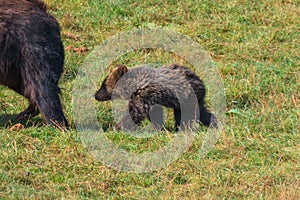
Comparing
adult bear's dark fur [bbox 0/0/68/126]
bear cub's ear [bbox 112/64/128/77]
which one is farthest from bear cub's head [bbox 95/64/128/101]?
adult bear's dark fur [bbox 0/0/68/126]

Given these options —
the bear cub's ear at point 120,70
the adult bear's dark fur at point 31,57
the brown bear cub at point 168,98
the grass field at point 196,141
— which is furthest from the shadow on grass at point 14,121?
the bear cub's ear at point 120,70

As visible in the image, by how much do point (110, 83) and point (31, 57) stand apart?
1.35 metres

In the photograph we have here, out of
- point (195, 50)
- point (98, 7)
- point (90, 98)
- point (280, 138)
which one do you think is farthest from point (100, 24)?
point (280, 138)

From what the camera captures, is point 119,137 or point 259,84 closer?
point 119,137

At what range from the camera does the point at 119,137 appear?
799 cm

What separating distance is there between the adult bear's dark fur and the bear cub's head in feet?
3.19

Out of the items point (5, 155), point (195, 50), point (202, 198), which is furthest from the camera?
point (195, 50)

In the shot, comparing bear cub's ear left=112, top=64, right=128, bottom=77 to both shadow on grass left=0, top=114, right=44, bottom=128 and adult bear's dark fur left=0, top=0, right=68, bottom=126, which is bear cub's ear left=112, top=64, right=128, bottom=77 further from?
shadow on grass left=0, top=114, right=44, bottom=128

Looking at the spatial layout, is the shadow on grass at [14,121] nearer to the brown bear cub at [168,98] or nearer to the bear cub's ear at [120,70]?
the brown bear cub at [168,98]

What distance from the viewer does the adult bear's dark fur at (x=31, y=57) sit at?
8258 mm

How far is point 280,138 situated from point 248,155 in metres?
0.73

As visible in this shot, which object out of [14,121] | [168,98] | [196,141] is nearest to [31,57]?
[14,121]

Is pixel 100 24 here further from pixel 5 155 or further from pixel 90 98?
pixel 5 155

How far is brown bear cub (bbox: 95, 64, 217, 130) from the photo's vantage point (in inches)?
346
